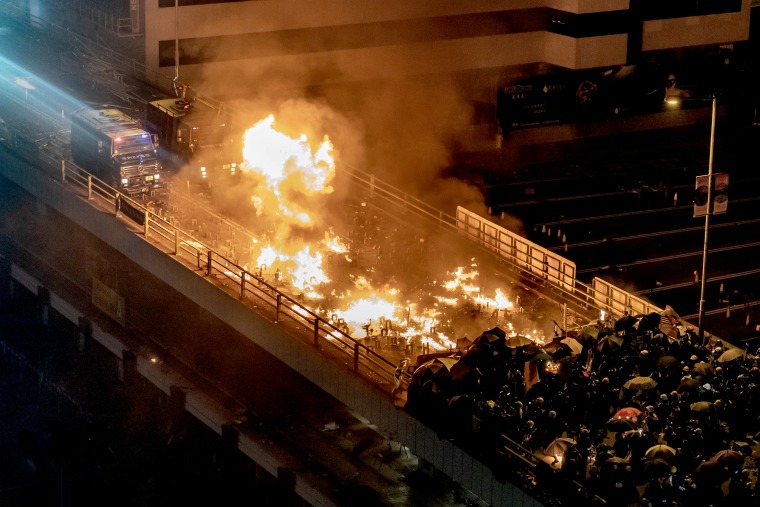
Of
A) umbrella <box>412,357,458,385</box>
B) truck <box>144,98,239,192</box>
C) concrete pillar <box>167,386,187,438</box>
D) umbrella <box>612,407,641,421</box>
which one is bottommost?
concrete pillar <box>167,386,187,438</box>

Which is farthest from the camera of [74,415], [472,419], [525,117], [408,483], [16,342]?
[525,117]

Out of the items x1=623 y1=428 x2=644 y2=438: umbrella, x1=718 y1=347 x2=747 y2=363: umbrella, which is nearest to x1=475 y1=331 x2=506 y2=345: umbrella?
x1=623 y1=428 x2=644 y2=438: umbrella

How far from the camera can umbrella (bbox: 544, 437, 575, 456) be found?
21203 millimetres

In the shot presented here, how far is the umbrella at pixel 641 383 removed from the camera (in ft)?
73.4

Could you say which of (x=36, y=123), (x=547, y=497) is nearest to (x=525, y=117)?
(x=36, y=123)

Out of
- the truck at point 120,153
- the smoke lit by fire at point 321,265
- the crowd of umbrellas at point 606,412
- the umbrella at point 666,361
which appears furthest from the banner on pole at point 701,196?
the truck at point 120,153

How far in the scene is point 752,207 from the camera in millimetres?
45469

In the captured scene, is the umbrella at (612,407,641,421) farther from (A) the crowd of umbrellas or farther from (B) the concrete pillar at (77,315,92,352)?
(B) the concrete pillar at (77,315,92,352)

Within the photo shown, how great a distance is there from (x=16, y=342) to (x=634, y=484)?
22707mm

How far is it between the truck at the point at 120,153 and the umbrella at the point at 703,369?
1650 cm

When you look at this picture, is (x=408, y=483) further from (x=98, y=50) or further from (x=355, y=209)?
(x=98, y=50)

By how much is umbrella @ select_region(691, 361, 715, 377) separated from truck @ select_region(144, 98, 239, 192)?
16875 mm

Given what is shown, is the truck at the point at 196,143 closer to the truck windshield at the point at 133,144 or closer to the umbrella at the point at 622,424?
the truck windshield at the point at 133,144

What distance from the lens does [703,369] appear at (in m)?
22.9
